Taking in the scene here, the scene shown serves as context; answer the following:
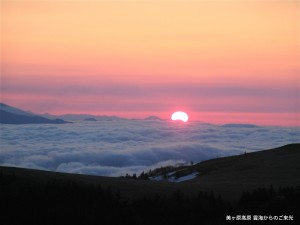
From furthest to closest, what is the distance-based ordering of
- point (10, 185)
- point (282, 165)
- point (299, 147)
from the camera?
point (299, 147)
point (282, 165)
point (10, 185)

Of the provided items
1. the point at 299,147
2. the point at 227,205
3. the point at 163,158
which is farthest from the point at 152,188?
the point at 163,158

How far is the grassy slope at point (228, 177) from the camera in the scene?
21188 millimetres

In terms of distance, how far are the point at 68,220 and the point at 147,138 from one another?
114 m

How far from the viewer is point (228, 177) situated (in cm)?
2991

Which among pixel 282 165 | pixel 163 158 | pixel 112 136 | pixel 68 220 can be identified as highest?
pixel 112 136

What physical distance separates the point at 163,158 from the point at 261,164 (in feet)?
199

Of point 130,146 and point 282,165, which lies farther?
point 130,146

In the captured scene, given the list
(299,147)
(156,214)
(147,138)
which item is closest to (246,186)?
(156,214)

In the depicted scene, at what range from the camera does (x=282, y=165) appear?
105 ft

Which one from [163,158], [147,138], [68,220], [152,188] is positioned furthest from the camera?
[147,138]

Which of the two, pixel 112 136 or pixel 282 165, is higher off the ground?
pixel 112 136

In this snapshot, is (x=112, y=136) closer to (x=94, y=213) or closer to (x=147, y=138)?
(x=147, y=138)

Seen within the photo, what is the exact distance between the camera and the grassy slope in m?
21.2

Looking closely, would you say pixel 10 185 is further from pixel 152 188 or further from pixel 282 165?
pixel 282 165
